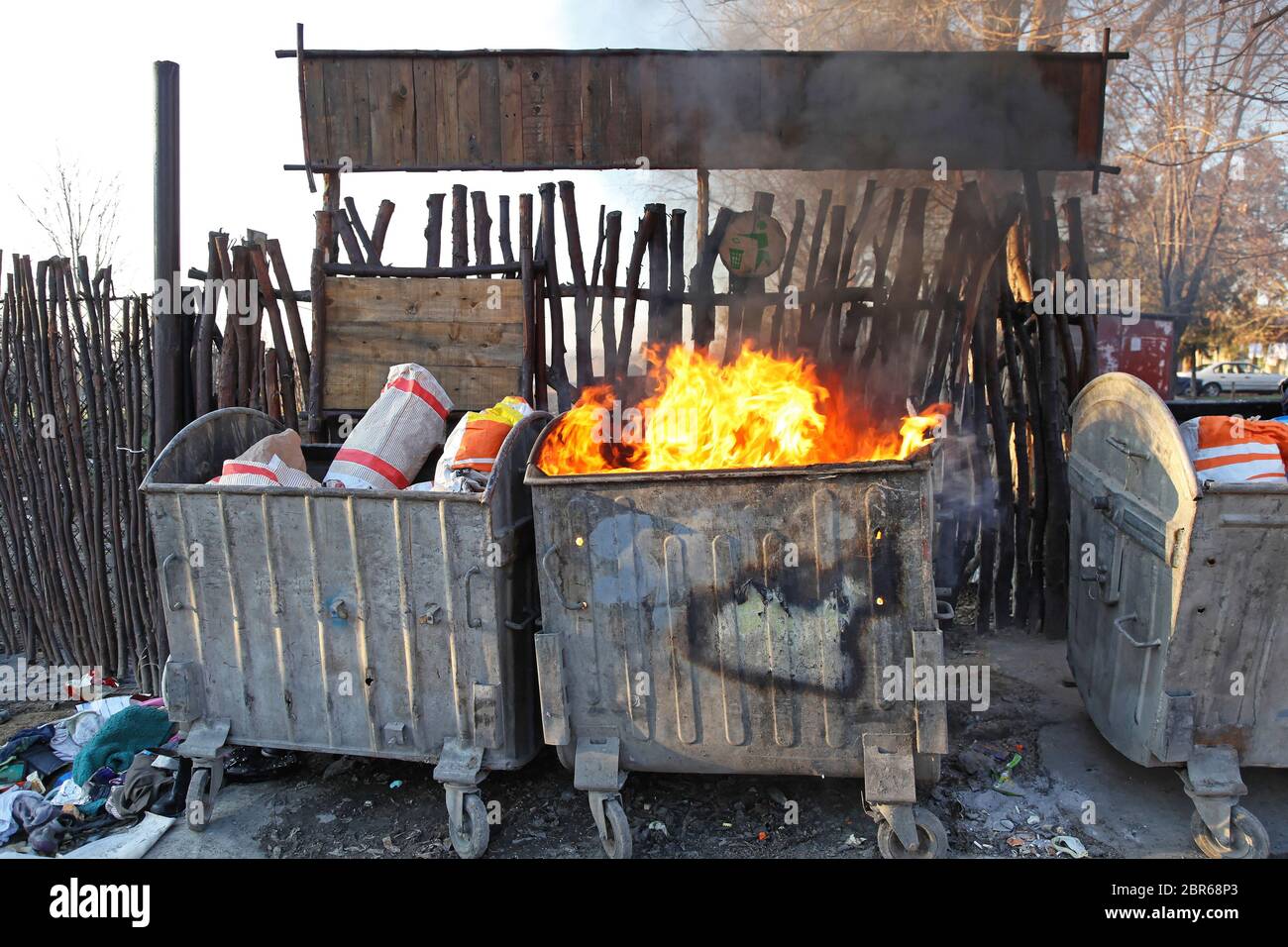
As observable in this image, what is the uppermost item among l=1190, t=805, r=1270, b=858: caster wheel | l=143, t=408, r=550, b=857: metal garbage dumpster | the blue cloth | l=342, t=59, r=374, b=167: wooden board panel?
l=342, t=59, r=374, b=167: wooden board panel

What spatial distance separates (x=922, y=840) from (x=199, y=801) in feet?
11.0

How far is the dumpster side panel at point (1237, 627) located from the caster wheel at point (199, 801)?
14.4 feet

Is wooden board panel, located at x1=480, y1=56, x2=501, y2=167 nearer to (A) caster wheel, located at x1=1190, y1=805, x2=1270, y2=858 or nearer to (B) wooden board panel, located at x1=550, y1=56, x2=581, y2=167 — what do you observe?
(B) wooden board panel, located at x1=550, y1=56, x2=581, y2=167

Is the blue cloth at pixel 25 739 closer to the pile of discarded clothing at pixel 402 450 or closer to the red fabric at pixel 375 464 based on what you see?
the pile of discarded clothing at pixel 402 450

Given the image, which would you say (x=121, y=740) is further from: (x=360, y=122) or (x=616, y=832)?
(x=360, y=122)

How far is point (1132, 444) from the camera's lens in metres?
4.07

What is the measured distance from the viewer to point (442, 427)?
505 cm

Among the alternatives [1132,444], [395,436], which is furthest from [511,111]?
[1132,444]

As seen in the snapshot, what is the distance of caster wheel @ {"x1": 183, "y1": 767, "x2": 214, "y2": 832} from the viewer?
13.9 feet

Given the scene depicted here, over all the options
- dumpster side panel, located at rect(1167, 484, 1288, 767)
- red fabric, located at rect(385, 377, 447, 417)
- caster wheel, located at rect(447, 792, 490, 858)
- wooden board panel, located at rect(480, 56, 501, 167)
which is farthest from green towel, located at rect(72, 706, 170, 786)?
dumpster side panel, located at rect(1167, 484, 1288, 767)

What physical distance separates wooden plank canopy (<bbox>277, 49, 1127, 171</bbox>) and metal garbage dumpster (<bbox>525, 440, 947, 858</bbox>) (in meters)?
3.75

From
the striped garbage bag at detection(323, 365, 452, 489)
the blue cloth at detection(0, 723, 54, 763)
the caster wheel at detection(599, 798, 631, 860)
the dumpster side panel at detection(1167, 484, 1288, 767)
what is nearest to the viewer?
the dumpster side panel at detection(1167, 484, 1288, 767)

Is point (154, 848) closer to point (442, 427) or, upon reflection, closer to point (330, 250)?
point (442, 427)

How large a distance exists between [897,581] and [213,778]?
339 cm
